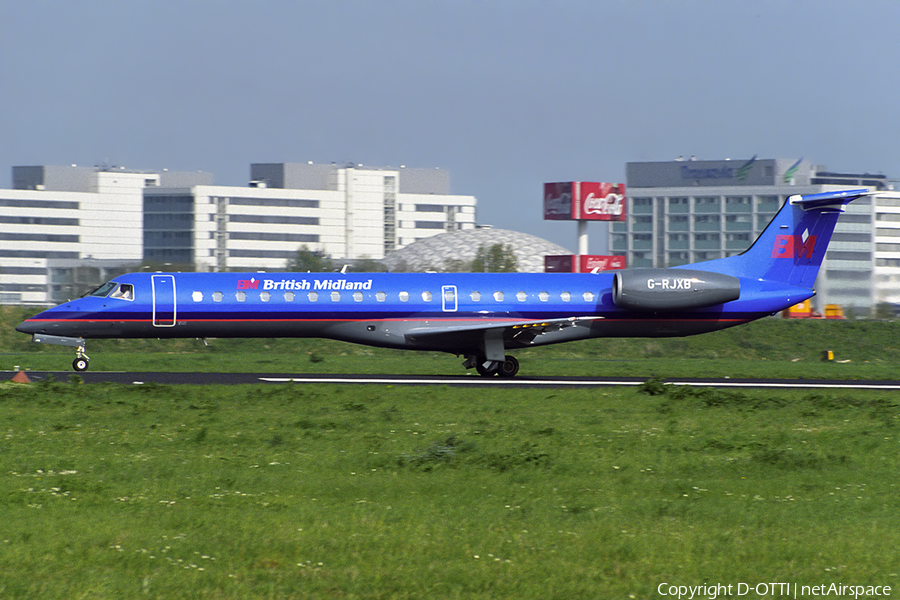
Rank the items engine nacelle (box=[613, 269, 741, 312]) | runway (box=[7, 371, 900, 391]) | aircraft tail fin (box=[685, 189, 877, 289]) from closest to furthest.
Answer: runway (box=[7, 371, 900, 391]), engine nacelle (box=[613, 269, 741, 312]), aircraft tail fin (box=[685, 189, 877, 289])

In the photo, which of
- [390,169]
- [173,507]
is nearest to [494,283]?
[173,507]

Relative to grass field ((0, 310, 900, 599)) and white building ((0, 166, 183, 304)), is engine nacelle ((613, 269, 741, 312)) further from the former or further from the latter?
white building ((0, 166, 183, 304))

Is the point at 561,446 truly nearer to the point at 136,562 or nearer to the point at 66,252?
the point at 136,562

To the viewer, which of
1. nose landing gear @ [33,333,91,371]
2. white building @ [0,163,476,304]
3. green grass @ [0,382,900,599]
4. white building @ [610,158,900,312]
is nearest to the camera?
green grass @ [0,382,900,599]

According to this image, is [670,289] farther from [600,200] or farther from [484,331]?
[600,200]

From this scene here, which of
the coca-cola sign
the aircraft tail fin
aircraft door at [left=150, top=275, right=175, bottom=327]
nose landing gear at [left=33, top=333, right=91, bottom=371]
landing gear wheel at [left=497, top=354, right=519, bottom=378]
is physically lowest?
landing gear wheel at [left=497, top=354, right=519, bottom=378]

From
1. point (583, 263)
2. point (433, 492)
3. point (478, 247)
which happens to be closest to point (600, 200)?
point (583, 263)

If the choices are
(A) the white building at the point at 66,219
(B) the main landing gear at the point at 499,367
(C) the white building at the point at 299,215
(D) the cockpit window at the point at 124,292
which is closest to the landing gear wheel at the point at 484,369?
(B) the main landing gear at the point at 499,367

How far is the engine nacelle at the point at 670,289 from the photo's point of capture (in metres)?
29.9

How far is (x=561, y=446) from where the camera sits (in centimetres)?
1570

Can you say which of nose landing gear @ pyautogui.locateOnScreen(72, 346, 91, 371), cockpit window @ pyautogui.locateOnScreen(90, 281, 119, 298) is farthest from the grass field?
cockpit window @ pyautogui.locateOnScreen(90, 281, 119, 298)

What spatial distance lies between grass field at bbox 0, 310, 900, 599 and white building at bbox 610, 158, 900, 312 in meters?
134

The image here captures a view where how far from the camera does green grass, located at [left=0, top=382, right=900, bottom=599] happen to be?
8695 mm

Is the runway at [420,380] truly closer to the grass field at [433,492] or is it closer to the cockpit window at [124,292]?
the cockpit window at [124,292]
